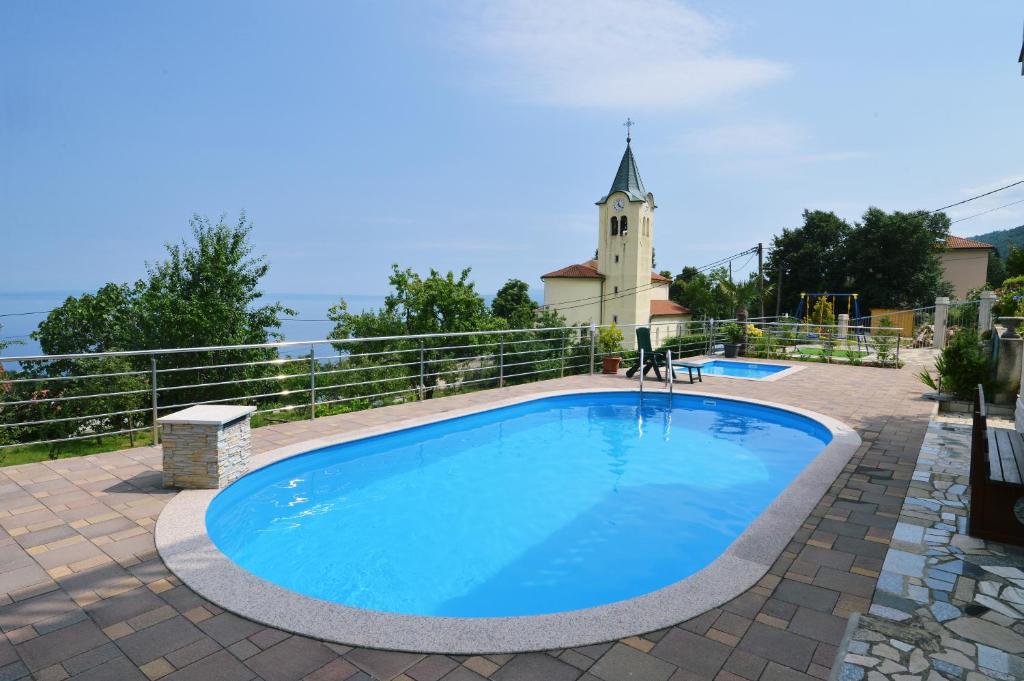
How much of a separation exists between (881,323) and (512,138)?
20549 millimetres

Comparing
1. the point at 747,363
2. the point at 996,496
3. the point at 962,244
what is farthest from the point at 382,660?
the point at 962,244

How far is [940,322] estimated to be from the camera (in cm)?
1822

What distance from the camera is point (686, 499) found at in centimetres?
523

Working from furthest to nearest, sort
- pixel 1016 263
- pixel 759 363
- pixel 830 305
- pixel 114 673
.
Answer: pixel 830 305 → pixel 1016 263 → pixel 759 363 → pixel 114 673

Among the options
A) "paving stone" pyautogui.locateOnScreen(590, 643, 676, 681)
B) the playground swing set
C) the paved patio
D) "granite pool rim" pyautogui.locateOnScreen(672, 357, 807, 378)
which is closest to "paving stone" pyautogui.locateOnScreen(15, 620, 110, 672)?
the paved patio

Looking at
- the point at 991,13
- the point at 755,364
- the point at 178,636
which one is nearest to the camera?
the point at 178,636

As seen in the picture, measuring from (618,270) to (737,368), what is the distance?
87.1 feet

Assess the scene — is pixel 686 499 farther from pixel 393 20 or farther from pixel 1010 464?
pixel 393 20

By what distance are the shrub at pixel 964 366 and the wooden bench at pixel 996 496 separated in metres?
5.22

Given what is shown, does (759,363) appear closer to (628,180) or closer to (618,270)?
(618,270)

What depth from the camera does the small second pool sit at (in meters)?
12.4

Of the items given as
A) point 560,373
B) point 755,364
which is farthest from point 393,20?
point 755,364

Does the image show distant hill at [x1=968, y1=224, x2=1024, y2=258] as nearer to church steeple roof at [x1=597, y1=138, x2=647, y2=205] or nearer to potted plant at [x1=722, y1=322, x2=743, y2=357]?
church steeple roof at [x1=597, y1=138, x2=647, y2=205]

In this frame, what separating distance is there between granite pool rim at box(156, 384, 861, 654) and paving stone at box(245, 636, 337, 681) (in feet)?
0.21
